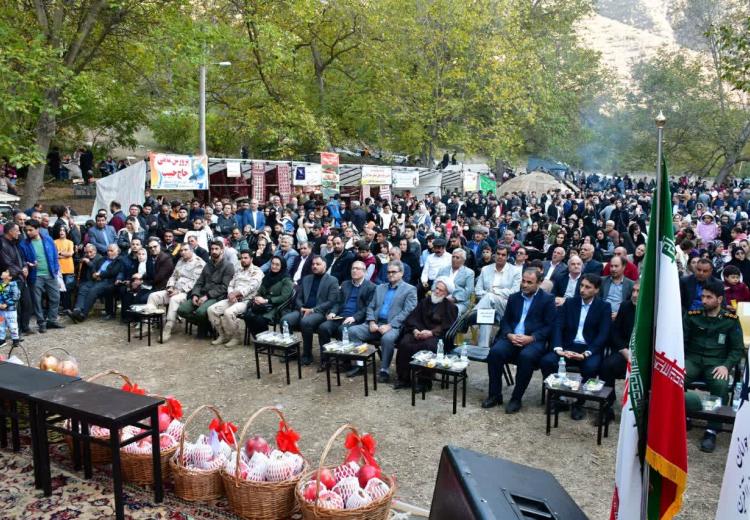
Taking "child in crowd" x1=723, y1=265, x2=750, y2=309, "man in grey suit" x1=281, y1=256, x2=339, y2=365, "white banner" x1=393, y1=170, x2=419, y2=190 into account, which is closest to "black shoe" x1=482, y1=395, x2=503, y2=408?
"man in grey suit" x1=281, y1=256, x2=339, y2=365

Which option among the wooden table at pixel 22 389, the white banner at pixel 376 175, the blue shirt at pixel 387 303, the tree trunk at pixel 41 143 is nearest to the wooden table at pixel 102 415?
the wooden table at pixel 22 389

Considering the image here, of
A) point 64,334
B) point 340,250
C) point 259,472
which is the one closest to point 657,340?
point 259,472

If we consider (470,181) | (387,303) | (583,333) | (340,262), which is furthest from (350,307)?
(470,181)

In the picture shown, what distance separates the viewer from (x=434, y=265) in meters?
9.46

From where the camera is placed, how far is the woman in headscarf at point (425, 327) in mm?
6980

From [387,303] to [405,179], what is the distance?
15038mm

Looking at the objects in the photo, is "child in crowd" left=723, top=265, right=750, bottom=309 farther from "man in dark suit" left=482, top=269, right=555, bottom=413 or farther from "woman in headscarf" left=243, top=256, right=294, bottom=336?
"woman in headscarf" left=243, top=256, right=294, bottom=336

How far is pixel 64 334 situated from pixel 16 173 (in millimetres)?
15197

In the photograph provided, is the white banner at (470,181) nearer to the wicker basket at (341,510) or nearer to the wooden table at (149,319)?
the wooden table at (149,319)

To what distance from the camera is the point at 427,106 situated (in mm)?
23766

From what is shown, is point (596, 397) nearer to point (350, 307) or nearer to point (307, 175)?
point (350, 307)

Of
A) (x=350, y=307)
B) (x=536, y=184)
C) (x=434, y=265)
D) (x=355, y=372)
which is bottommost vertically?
(x=355, y=372)

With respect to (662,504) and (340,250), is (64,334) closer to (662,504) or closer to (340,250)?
(340,250)

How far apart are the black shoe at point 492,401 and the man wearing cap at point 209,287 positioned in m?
4.39
